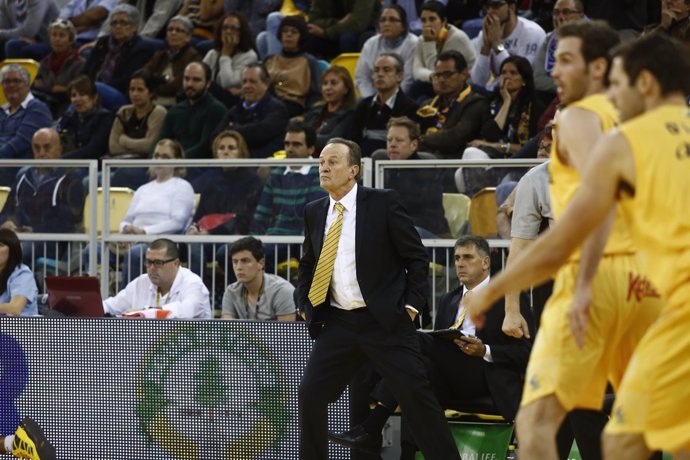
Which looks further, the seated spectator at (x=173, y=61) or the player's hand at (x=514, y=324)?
the seated spectator at (x=173, y=61)

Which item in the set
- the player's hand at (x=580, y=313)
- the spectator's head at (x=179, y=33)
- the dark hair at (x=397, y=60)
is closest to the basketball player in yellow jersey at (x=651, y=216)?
the player's hand at (x=580, y=313)

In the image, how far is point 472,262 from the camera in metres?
8.90

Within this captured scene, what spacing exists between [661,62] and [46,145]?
30.1 ft

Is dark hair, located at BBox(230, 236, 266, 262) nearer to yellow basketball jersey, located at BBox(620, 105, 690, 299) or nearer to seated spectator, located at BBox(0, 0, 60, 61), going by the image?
yellow basketball jersey, located at BBox(620, 105, 690, 299)

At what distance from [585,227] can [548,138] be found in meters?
5.36

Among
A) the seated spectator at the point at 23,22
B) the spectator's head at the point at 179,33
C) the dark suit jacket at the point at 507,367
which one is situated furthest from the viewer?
the seated spectator at the point at 23,22

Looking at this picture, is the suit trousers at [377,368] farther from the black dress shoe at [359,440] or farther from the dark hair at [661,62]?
the dark hair at [661,62]

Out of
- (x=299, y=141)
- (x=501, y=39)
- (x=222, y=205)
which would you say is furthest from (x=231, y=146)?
(x=501, y=39)

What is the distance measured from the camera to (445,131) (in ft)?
37.9

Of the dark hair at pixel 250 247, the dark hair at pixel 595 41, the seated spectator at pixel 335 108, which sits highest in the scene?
the dark hair at pixel 595 41

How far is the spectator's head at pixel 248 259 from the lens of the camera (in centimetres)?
989

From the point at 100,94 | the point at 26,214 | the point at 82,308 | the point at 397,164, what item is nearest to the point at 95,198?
the point at 26,214

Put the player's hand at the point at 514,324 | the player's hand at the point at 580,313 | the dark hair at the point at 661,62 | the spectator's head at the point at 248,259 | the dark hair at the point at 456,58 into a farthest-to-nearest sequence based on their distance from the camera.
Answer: the dark hair at the point at 456,58
the spectator's head at the point at 248,259
the player's hand at the point at 514,324
the player's hand at the point at 580,313
the dark hair at the point at 661,62

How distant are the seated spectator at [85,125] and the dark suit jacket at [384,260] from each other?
619 cm
